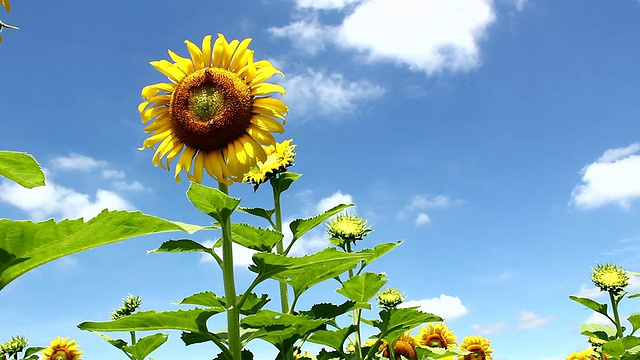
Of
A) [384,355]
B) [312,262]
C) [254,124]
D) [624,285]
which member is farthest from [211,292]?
[624,285]

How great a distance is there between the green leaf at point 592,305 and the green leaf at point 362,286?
2.79m

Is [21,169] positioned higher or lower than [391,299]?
lower

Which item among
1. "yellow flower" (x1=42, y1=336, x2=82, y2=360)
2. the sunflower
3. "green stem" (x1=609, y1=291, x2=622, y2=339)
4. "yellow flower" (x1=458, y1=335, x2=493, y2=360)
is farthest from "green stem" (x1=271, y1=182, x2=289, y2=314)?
"yellow flower" (x1=42, y1=336, x2=82, y2=360)

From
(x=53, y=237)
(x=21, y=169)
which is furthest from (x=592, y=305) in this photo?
(x=21, y=169)

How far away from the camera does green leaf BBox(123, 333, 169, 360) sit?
306 cm

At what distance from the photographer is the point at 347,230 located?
4273 mm

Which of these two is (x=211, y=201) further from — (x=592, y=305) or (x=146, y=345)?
(x=592, y=305)

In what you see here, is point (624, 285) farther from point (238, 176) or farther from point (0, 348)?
point (0, 348)

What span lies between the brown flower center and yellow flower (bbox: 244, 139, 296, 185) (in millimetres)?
844

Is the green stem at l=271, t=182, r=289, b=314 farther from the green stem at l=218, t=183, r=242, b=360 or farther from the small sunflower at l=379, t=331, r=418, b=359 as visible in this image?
the small sunflower at l=379, t=331, r=418, b=359

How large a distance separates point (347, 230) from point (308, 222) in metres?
0.96

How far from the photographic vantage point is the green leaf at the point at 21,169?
3.77ft

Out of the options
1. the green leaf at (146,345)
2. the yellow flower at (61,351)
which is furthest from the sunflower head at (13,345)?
the green leaf at (146,345)

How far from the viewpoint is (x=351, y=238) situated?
14.0 feet
